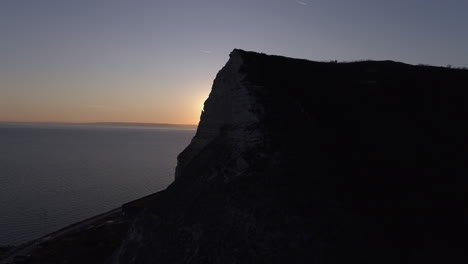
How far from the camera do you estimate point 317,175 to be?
22.1m

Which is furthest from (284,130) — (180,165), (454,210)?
(180,165)

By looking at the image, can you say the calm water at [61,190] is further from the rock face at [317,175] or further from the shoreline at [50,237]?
the rock face at [317,175]

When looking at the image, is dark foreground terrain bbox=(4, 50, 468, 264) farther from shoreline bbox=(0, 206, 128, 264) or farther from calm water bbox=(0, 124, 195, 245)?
calm water bbox=(0, 124, 195, 245)

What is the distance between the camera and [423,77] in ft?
106

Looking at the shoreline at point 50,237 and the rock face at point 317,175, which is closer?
the rock face at point 317,175

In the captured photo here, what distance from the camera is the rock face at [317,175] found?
1961 centimetres

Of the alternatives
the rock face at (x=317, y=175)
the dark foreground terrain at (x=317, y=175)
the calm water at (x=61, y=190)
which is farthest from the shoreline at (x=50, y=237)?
the rock face at (x=317, y=175)

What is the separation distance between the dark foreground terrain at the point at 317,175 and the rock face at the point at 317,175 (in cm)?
7

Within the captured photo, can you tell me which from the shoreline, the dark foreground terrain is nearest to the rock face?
the dark foreground terrain

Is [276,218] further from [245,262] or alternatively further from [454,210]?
[454,210]

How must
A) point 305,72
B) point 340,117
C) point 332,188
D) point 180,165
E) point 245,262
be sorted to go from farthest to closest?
point 180,165
point 305,72
point 340,117
point 332,188
point 245,262

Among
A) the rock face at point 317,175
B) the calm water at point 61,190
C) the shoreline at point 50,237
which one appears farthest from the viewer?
the calm water at point 61,190

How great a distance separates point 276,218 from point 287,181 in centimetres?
247

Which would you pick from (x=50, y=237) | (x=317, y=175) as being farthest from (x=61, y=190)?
(x=317, y=175)
